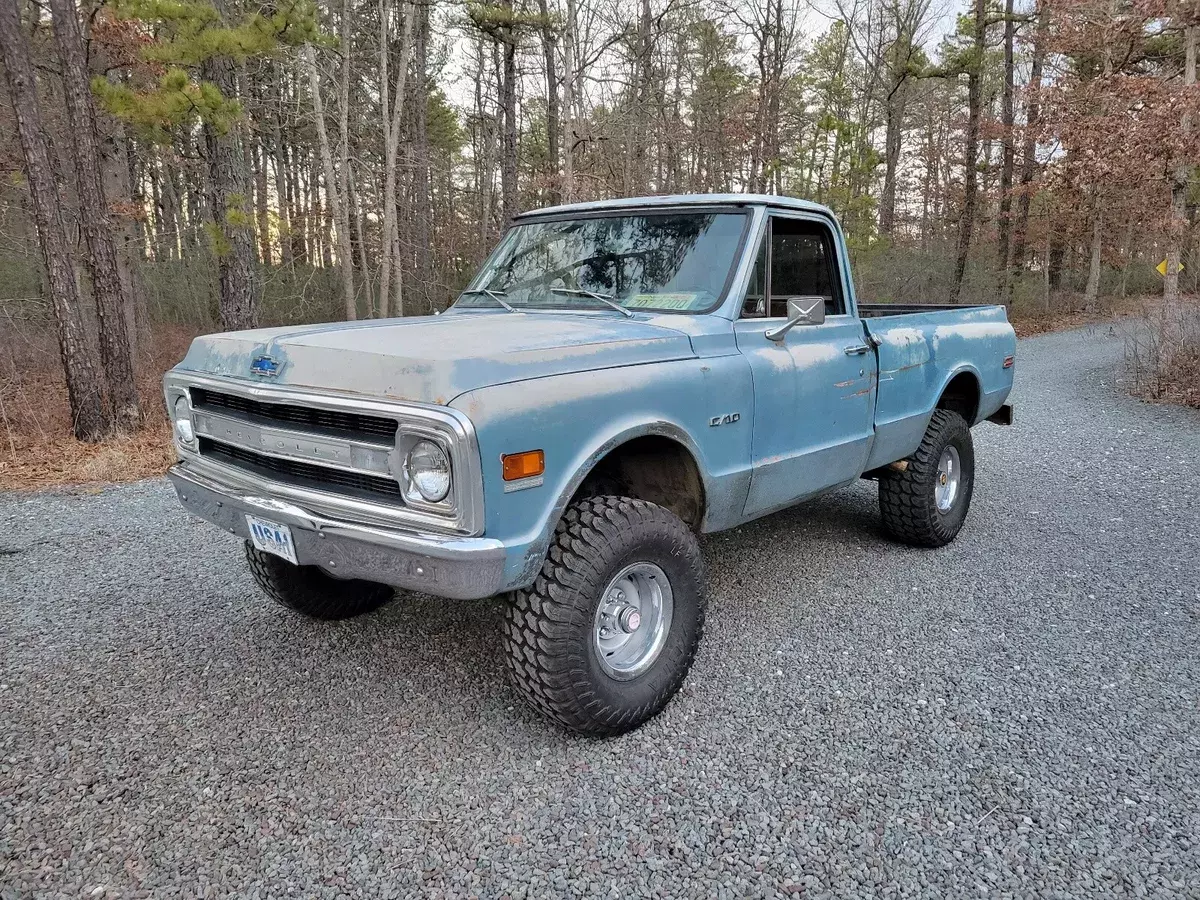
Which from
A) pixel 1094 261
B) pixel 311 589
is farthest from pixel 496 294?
pixel 1094 261

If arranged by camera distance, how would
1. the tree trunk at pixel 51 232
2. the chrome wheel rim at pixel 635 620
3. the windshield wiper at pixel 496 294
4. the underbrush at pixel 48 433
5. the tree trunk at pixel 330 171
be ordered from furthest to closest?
the tree trunk at pixel 330 171 → the tree trunk at pixel 51 232 → the underbrush at pixel 48 433 → the windshield wiper at pixel 496 294 → the chrome wheel rim at pixel 635 620

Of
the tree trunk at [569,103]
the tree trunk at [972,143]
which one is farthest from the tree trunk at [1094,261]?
the tree trunk at [569,103]

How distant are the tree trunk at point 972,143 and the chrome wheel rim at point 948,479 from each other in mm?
15973

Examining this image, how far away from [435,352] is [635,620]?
1.27 meters

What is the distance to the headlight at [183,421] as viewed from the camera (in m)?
3.06

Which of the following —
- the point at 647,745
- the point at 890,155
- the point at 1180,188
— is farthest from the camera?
the point at 890,155

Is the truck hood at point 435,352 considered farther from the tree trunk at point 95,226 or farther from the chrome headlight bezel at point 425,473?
the tree trunk at point 95,226

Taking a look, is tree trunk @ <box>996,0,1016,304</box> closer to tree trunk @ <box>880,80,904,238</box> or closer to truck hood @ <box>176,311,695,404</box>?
tree trunk @ <box>880,80,904,238</box>

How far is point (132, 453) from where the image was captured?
24.5 ft

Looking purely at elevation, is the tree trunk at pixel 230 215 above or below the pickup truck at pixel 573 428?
above

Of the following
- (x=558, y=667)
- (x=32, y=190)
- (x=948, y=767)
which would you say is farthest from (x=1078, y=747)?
(x=32, y=190)


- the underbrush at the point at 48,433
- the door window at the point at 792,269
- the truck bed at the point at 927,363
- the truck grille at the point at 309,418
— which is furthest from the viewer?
the underbrush at the point at 48,433

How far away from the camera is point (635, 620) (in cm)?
282

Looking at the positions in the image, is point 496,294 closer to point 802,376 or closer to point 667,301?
point 667,301
